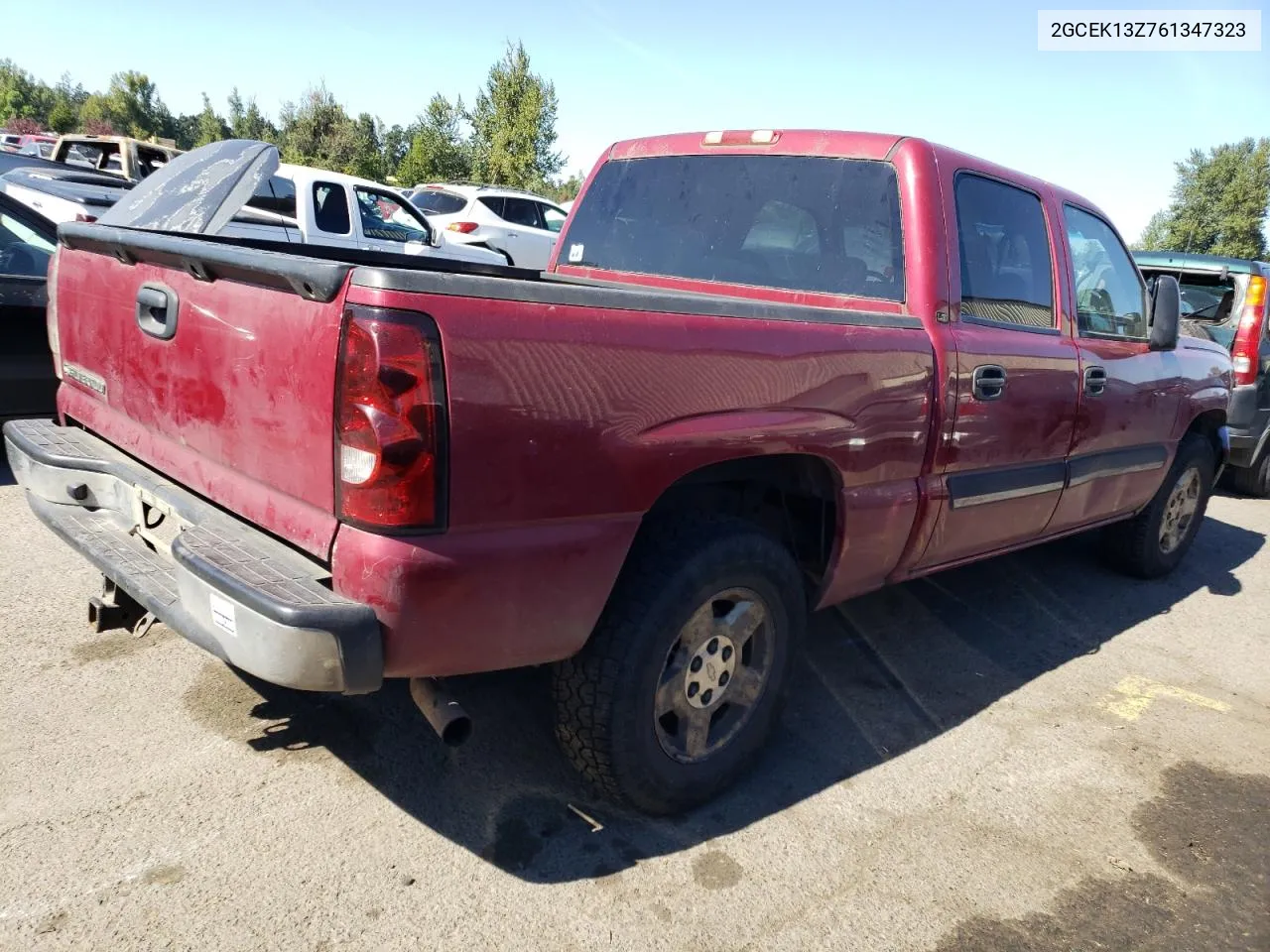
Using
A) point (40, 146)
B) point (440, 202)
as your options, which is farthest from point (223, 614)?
point (40, 146)

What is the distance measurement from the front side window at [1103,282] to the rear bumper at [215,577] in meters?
3.38

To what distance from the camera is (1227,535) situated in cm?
678

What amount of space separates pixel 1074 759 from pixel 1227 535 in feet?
14.6

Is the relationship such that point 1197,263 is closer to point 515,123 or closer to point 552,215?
point 552,215

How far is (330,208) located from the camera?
1009cm

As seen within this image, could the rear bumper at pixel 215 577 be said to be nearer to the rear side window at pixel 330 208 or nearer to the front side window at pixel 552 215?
the rear side window at pixel 330 208

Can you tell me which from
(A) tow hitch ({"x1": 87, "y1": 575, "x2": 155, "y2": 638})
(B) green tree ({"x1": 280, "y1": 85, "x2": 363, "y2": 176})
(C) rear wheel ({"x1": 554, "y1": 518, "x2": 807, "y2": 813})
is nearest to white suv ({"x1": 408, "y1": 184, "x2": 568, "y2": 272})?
(A) tow hitch ({"x1": 87, "y1": 575, "x2": 155, "y2": 638})

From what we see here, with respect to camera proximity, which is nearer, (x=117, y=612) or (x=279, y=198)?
(x=117, y=612)

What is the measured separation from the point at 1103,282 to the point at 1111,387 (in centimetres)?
54

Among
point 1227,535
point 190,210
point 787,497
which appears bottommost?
point 1227,535

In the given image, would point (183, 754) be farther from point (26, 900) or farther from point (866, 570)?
point (866, 570)

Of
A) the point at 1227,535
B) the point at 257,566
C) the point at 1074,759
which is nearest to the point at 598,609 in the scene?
the point at 257,566

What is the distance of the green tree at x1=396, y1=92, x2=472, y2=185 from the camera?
34.5m

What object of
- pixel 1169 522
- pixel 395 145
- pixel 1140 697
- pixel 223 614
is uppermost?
pixel 395 145
